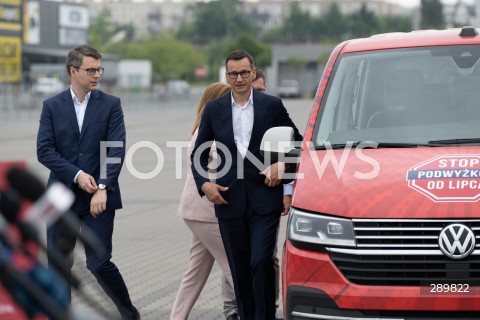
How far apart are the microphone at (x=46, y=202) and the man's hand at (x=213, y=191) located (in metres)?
3.30

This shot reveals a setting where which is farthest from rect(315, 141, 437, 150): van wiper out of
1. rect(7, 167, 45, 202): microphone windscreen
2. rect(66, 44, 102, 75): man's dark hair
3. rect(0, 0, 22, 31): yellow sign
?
rect(0, 0, 22, 31): yellow sign

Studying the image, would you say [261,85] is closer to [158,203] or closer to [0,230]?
[0,230]

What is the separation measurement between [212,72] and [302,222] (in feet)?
419

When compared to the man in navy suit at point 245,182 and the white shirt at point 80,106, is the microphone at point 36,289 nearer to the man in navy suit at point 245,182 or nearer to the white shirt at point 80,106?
the man in navy suit at point 245,182

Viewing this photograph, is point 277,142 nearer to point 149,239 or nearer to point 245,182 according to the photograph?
point 245,182

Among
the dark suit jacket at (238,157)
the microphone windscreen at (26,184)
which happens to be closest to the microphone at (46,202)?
the microphone windscreen at (26,184)

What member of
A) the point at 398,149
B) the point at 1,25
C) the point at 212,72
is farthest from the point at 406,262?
the point at 212,72

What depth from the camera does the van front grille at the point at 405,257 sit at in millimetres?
5367

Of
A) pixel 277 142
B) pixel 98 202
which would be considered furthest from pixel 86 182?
pixel 277 142

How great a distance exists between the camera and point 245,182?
688 cm

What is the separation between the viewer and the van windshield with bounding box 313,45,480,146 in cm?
626

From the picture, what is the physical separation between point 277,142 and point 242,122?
2.48 feet

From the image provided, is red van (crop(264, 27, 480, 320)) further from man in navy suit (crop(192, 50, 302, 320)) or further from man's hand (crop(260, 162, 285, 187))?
man in navy suit (crop(192, 50, 302, 320))

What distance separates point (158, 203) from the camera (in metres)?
16.2
